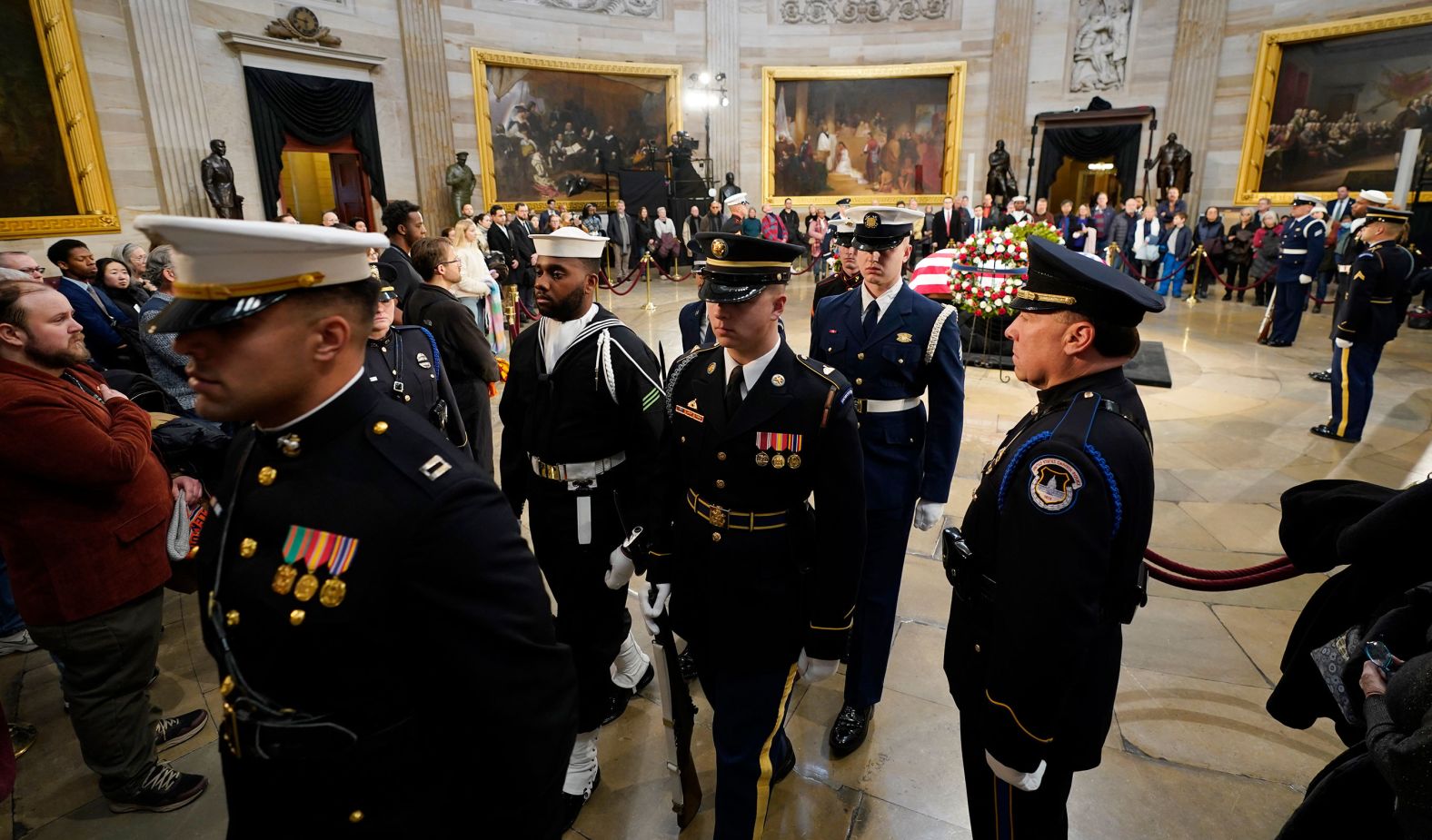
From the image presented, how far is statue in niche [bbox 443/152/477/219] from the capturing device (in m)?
16.2

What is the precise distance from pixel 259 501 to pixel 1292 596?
4897mm

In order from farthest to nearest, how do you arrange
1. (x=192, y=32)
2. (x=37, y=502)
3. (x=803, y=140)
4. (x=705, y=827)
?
(x=803, y=140) → (x=192, y=32) → (x=705, y=827) → (x=37, y=502)

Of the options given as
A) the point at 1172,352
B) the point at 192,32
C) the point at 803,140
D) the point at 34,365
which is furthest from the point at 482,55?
the point at 34,365

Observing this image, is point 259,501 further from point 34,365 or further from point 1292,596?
point 1292,596

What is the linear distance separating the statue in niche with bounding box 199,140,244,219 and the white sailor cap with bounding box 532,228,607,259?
12614 mm

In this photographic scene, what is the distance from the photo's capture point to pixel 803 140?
2067 centimetres

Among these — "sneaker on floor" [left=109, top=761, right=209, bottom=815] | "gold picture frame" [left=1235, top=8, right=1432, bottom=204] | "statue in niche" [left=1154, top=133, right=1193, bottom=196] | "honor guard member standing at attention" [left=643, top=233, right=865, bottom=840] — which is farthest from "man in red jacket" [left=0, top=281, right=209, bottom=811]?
"gold picture frame" [left=1235, top=8, right=1432, bottom=204]

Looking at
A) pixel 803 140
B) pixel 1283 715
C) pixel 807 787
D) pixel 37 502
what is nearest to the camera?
pixel 1283 715

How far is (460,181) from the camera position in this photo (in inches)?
640

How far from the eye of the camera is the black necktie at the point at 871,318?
3.24 m

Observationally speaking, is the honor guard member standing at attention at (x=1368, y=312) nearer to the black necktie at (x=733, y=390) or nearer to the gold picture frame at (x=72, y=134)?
the black necktie at (x=733, y=390)

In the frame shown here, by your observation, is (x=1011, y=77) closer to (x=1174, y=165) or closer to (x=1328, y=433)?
(x=1174, y=165)

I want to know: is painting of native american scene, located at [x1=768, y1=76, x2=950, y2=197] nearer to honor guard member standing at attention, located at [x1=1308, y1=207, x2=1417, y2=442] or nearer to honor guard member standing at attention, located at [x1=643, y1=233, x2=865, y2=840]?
honor guard member standing at attention, located at [x1=1308, y1=207, x2=1417, y2=442]

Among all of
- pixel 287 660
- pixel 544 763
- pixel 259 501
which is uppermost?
pixel 259 501
